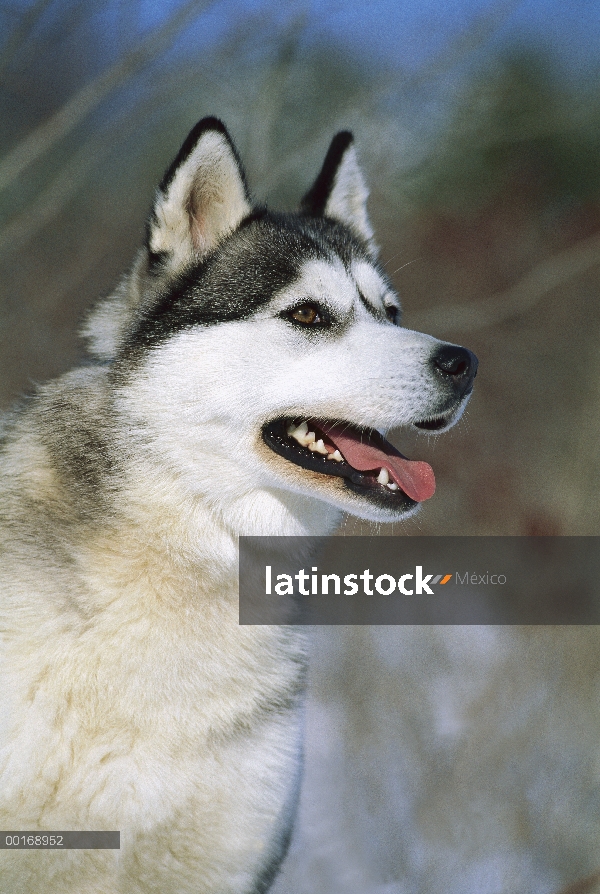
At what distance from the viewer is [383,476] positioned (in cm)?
225

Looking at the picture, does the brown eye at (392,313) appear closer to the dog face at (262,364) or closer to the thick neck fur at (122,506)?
the dog face at (262,364)

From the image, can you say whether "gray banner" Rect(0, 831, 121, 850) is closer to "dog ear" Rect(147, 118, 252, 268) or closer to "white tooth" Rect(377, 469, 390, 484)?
"white tooth" Rect(377, 469, 390, 484)

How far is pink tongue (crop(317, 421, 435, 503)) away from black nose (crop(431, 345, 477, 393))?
0.94 feet

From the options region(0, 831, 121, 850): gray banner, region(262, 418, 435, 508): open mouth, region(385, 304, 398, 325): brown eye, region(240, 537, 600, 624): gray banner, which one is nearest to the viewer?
region(0, 831, 121, 850): gray banner

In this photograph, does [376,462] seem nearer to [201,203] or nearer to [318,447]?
[318,447]

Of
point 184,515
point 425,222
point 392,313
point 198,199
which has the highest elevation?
point 425,222

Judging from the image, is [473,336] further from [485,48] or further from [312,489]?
[312,489]

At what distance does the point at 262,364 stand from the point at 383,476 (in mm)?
450

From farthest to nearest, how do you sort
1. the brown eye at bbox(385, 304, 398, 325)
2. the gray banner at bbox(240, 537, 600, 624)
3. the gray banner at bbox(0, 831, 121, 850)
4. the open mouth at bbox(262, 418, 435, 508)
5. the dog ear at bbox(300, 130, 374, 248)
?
1. the gray banner at bbox(240, 537, 600, 624)
2. the dog ear at bbox(300, 130, 374, 248)
3. the brown eye at bbox(385, 304, 398, 325)
4. the open mouth at bbox(262, 418, 435, 508)
5. the gray banner at bbox(0, 831, 121, 850)

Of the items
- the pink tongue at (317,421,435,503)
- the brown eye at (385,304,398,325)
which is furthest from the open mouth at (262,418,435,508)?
the brown eye at (385,304,398,325)

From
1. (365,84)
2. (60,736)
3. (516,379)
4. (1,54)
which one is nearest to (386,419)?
(60,736)

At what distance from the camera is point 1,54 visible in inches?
186

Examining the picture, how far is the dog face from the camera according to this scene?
2154mm

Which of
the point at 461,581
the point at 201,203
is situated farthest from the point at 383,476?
the point at 461,581
